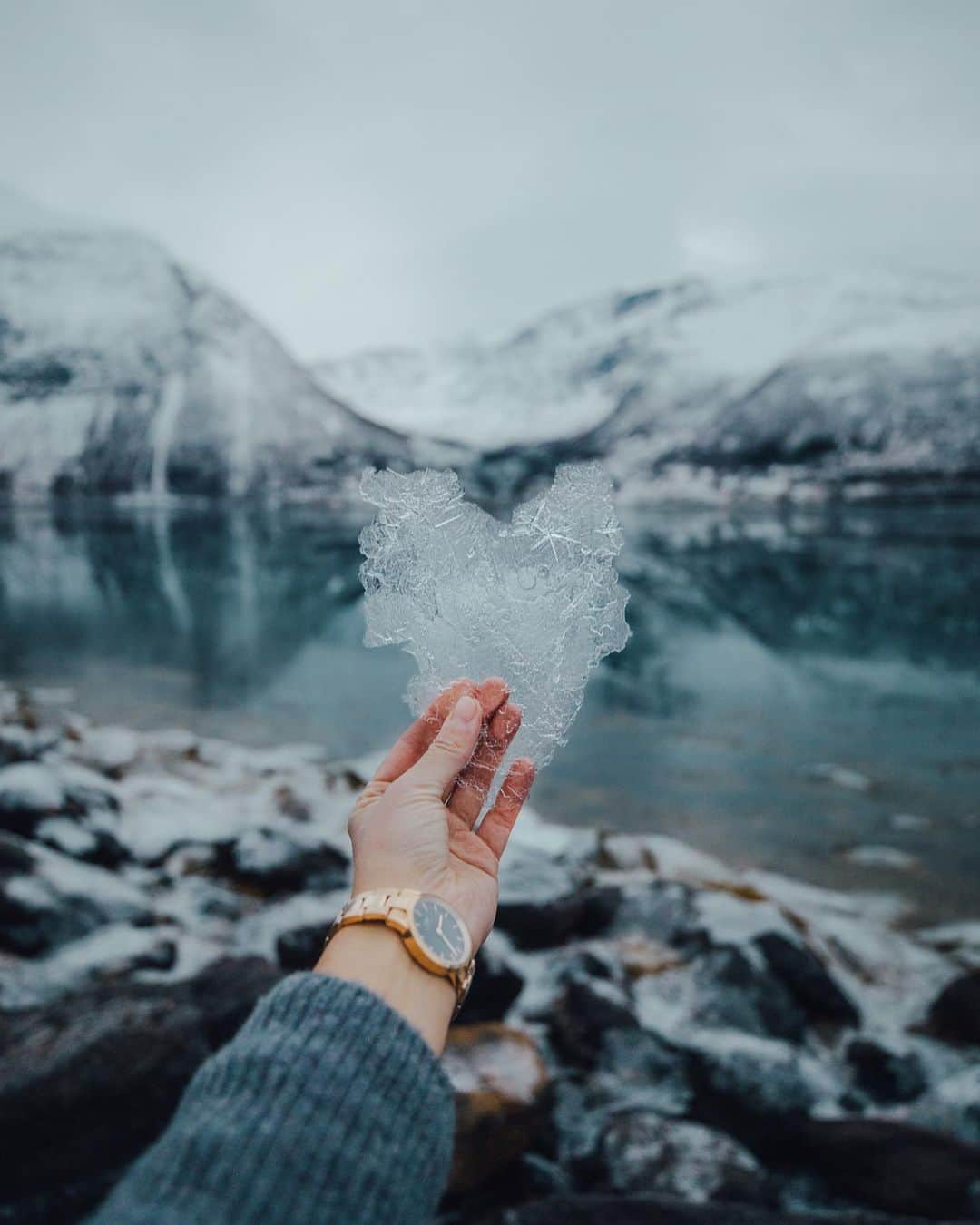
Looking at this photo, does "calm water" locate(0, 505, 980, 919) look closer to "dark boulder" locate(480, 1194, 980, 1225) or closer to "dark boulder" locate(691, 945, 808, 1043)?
"dark boulder" locate(480, 1194, 980, 1225)

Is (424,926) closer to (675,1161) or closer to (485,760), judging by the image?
(485,760)

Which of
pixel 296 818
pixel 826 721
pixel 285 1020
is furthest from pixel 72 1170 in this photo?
pixel 826 721

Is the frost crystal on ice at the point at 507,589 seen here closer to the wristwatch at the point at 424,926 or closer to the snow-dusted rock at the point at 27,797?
the wristwatch at the point at 424,926

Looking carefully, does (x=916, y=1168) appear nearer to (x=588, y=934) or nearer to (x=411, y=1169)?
(x=588, y=934)

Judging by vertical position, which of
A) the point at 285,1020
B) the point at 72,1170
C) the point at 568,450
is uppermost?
the point at 568,450

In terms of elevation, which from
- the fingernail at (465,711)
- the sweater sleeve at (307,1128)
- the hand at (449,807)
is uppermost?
the fingernail at (465,711)

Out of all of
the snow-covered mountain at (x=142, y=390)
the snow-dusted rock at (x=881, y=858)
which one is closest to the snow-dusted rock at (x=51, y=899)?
the snow-dusted rock at (x=881, y=858)
